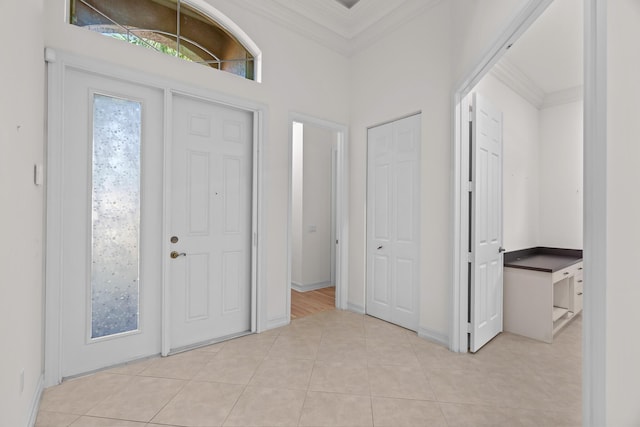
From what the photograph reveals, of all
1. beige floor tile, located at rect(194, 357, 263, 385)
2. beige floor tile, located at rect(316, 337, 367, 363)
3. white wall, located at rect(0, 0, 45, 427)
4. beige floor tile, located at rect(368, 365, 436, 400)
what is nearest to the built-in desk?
beige floor tile, located at rect(368, 365, 436, 400)

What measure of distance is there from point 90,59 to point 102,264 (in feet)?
5.25

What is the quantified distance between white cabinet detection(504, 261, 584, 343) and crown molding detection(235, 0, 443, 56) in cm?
302

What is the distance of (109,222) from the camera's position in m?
2.49

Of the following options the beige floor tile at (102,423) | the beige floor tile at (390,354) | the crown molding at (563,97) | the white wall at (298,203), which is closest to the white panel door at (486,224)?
the beige floor tile at (390,354)

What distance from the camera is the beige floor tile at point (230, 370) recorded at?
233 cm

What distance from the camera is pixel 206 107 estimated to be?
298cm

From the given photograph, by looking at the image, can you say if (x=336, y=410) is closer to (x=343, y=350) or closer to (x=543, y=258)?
(x=343, y=350)

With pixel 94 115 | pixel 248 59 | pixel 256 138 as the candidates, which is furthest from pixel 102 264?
pixel 248 59

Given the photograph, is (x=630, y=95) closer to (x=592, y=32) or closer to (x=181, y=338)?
(x=592, y=32)

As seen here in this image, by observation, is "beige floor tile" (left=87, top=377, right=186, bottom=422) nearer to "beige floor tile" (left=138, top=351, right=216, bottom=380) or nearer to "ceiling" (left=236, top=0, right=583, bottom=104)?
"beige floor tile" (left=138, top=351, right=216, bottom=380)

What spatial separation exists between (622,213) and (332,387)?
6.54 feet

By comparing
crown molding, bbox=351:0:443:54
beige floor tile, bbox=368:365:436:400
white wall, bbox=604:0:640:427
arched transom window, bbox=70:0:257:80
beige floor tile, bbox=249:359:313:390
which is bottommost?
beige floor tile, bbox=249:359:313:390

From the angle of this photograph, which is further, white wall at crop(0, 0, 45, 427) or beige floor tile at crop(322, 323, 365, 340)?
beige floor tile at crop(322, 323, 365, 340)

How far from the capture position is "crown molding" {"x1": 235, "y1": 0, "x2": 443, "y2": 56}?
3260mm
